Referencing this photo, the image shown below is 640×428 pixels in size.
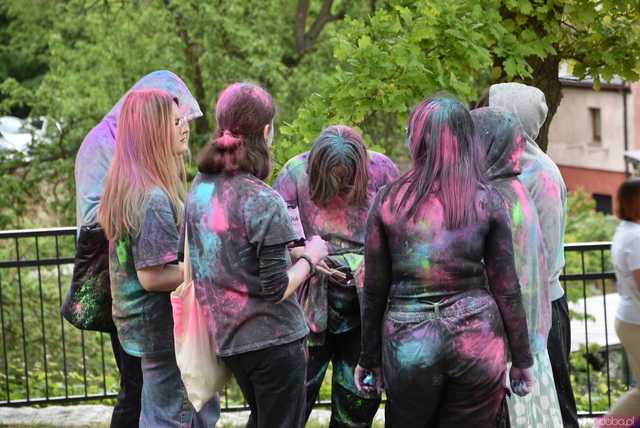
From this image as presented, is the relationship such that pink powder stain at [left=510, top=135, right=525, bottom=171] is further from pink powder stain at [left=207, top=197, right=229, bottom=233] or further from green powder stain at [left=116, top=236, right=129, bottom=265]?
green powder stain at [left=116, top=236, right=129, bottom=265]

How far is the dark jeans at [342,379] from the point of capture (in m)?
5.10

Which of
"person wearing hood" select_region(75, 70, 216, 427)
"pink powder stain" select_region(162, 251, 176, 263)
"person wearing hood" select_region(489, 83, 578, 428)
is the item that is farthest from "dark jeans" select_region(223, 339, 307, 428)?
"person wearing hood" select_region(489, 83, 578, 428)

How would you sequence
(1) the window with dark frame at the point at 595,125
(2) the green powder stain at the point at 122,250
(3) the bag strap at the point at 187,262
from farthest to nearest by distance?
(1) the window with dark frame at the point at 595,125, (2) the green powder stain at the point at 122,250, (3) the bag strap at the point at 187,262

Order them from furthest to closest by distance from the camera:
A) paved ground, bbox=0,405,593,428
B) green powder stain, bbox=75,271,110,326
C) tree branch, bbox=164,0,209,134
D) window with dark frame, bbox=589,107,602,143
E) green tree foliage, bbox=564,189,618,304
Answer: window with dark frame, bbox=589,107,602,143
green tree foliage, bbox=564,189,618,304
tree branch, bbox=164,0,209,134
paved ground, bbox=0,405,593,428
green powder stain, bbox=75,271,110,326

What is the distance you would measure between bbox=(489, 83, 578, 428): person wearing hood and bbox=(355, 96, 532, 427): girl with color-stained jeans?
91 cm

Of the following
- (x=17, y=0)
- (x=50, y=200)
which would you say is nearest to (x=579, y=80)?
(x=50, y=200)

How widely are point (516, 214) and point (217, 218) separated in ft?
3.93

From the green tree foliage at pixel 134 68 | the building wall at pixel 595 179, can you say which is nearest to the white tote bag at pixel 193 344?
the green tree foliage at pixel 134 68

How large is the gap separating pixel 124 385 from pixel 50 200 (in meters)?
12.6

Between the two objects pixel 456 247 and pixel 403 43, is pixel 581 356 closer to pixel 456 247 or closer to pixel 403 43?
pixel 403 43

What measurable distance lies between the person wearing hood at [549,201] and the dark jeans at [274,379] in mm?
1218

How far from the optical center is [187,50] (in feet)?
59.0

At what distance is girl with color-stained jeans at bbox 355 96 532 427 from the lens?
3.84 meters

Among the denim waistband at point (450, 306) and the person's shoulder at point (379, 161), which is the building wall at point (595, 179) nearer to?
the person's shoulder at point (379, 161)
